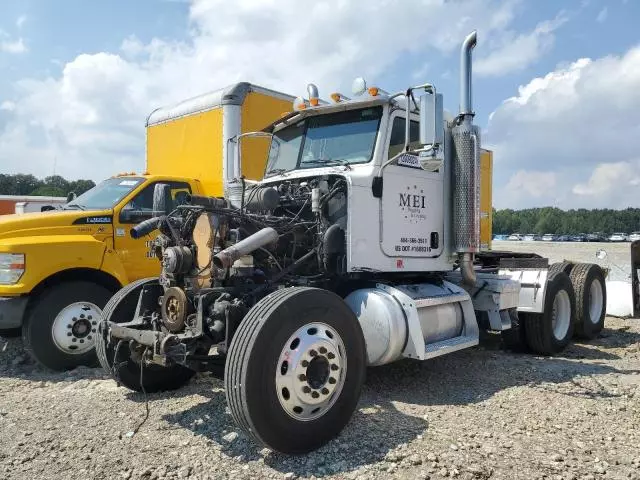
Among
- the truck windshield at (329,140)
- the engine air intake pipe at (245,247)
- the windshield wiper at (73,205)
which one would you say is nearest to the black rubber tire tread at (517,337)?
the truck windshield at (329,140)

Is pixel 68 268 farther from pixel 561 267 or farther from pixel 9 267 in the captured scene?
pixel 561 267

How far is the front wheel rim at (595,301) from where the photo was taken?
8617mm

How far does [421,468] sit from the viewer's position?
3.57m

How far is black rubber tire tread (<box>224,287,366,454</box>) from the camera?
11.7 feet

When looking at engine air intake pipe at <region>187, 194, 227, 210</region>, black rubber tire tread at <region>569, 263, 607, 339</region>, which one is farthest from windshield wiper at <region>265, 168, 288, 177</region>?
black rubber tire tread at <region>569, 263, 607, 339</region>

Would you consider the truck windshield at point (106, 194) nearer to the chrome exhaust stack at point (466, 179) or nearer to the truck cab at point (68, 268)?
the truck cab at point (68, 268)

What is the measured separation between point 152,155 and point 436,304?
6.10 metres

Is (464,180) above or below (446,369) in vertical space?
above

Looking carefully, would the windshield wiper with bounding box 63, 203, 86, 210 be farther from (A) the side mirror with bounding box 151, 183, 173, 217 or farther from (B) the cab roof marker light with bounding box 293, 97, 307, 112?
(B) the cab roof marker light with bounding box 293, 97, 307, 112

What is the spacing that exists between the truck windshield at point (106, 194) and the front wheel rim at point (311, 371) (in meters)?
4.24

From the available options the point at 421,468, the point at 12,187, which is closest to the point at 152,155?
the point at 421,468

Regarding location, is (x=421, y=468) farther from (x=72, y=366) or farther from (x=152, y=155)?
(x=152, y=155)

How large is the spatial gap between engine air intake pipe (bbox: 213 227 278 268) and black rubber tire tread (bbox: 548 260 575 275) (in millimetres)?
4614

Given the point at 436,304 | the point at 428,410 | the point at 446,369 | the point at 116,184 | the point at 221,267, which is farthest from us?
the point at 116,184
